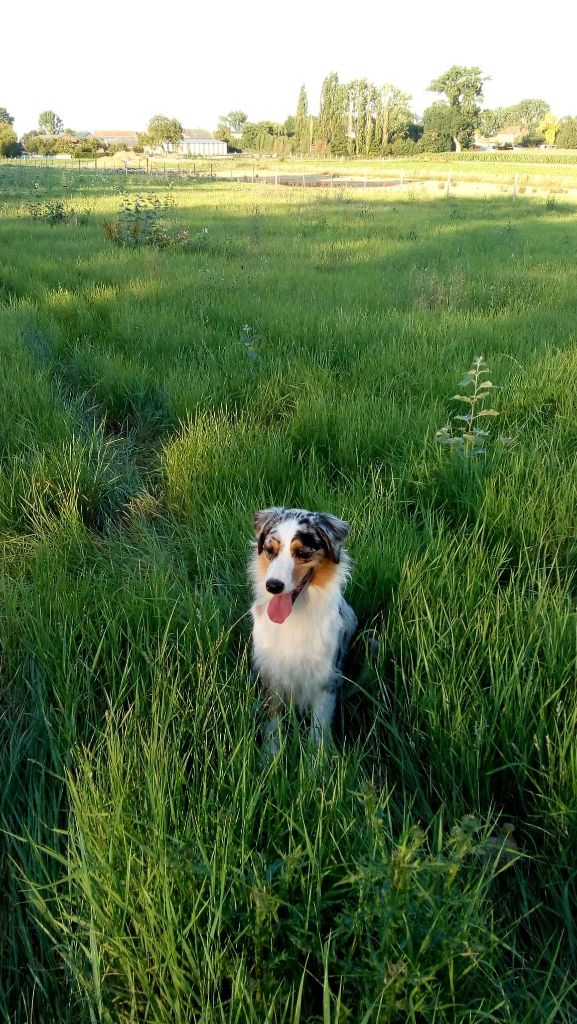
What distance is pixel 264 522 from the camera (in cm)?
226

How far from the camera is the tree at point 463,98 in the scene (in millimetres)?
80375

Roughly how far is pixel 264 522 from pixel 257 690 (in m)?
0.59

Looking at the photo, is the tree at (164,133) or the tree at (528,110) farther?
the tree at (528,110)

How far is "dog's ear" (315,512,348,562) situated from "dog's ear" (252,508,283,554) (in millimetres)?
166

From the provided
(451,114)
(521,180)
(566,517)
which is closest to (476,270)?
(566,517)

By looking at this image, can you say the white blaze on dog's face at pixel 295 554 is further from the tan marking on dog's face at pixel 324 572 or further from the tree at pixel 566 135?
the tree at pixel 566 135

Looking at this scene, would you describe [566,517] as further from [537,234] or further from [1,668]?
[537,234]

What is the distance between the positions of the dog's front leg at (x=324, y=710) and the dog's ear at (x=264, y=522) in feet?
1.82

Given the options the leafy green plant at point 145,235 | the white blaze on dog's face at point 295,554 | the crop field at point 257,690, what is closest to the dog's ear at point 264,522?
the white blaze on dog's face at point 295,554

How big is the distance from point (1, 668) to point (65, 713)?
0.56 metres

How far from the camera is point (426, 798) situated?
5.79ft

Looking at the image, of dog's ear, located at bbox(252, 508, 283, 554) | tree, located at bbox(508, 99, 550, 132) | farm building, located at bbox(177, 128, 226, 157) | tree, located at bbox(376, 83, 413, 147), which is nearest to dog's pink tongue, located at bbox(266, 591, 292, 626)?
dog's ear, located at bbox(252, 508, 283, 554)

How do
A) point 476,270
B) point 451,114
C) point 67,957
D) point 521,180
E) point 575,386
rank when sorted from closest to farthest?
point 67,957 → point 575,386 → point 476,270 → point 521,180 → point 451,114

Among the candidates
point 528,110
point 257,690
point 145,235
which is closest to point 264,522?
point 257,690
